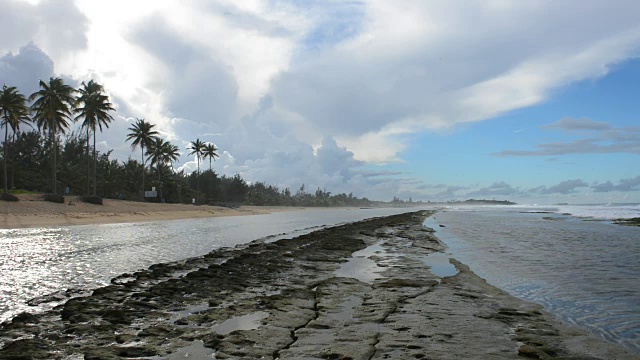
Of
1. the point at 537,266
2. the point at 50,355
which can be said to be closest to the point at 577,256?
the point at 537,266

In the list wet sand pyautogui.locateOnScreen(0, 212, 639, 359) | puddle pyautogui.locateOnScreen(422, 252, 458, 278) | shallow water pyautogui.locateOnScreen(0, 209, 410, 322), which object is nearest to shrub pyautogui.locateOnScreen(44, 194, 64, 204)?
shallow water pyautogui.locateOnScreen(0, 209, 410, 322)

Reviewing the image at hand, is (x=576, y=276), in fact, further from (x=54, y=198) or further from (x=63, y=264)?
(x=54, y=198)

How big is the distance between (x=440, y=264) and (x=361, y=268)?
2962 mm

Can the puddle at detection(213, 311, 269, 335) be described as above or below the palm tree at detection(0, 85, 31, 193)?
below

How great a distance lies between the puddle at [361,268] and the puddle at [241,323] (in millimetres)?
4371

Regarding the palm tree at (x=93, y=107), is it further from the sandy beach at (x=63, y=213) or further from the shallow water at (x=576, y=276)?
the shallow water at (x=576, y=276)

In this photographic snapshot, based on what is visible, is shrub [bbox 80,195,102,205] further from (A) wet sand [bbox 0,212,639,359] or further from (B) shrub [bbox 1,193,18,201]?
(A) wet sand [bbox 0,212,639,359]

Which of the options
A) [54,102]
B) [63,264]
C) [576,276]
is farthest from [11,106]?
[576,276]

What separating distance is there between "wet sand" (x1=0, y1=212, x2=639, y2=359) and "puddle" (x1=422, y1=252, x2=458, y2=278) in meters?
0.84

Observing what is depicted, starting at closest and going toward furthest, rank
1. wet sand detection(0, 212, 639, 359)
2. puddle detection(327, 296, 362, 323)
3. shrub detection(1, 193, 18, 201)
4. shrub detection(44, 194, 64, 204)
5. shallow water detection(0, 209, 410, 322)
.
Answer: wet sand detection(0, 212, 639, 359)
puddle detection(327, 296, 362, 323)
shallow water detection(0, 209, 410, 322)
shrub detection(1, 193, 18, 201)
shrub detection(44, 194, 64, 204)

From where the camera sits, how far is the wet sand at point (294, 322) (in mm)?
5312

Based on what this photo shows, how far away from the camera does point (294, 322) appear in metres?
6.75

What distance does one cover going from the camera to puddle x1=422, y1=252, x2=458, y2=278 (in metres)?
12.4

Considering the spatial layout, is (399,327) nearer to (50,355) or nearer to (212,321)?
(212,321)
